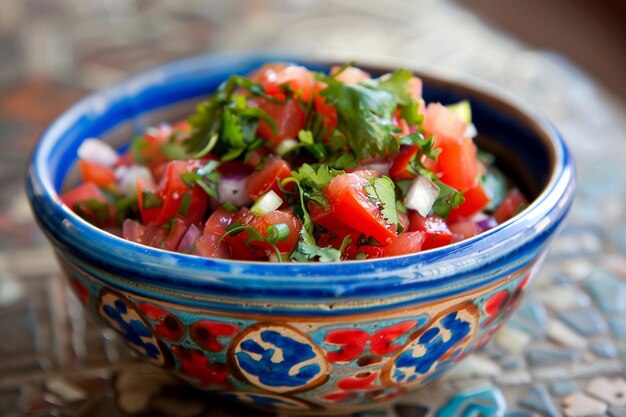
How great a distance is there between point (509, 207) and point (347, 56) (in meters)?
0.55

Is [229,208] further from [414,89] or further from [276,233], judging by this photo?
[414,89]

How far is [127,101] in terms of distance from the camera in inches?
55.3

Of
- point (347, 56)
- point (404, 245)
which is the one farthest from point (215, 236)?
point (347, 56)

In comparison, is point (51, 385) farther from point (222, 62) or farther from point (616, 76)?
point (616, 76)

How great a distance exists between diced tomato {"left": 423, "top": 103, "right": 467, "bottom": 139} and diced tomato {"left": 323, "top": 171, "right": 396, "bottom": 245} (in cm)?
20

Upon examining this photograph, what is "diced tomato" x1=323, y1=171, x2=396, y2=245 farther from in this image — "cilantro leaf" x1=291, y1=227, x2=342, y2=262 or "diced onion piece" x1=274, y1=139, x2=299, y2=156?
"diced onion piece" x1=274, y1=139, x2=299, y2=156

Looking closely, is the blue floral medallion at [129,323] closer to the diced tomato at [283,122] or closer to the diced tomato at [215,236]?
→ the diced tomato at [215,236]

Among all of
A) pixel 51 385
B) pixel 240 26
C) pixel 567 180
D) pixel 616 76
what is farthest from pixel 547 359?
pixel 240 26

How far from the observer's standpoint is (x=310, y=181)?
3.26ft

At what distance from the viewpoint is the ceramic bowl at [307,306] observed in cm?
84

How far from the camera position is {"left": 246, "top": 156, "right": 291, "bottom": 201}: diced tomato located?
3.41ft

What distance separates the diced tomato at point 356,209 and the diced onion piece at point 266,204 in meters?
0.07

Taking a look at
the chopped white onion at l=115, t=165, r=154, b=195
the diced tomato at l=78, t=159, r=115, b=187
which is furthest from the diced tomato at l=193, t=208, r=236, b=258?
the diced tomato at l=78, t=159, r=115, b=187

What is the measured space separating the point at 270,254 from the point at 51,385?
46 cm
